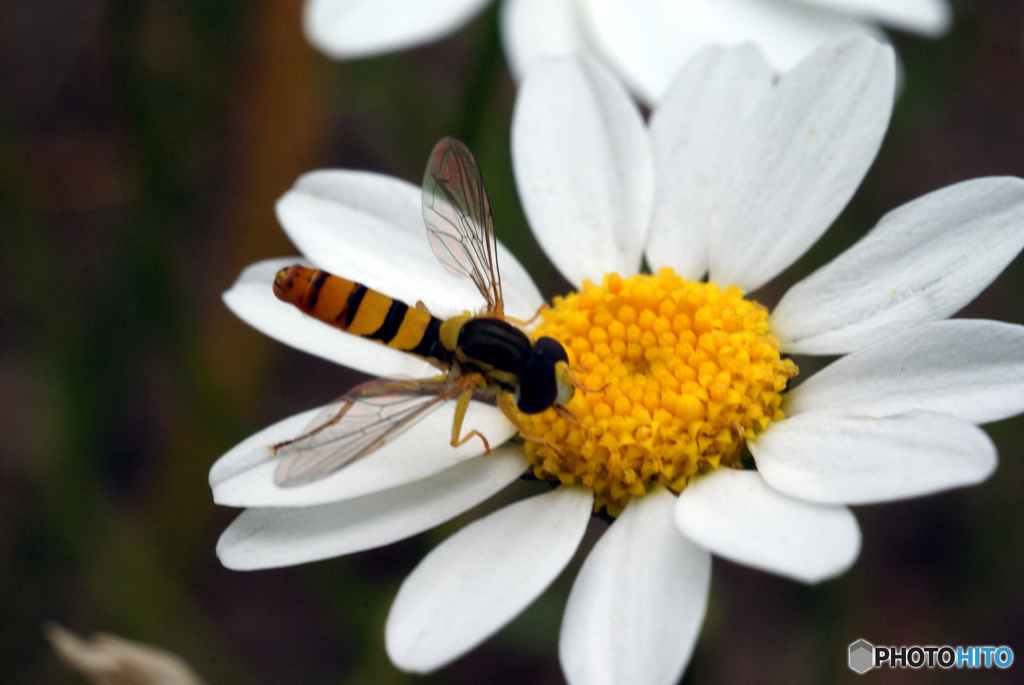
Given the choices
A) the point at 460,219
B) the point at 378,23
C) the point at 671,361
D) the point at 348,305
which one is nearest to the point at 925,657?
the point at 671,361

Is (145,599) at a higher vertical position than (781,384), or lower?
lower

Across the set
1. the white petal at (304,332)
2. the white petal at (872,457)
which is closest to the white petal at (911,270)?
the white petal at (872,457)

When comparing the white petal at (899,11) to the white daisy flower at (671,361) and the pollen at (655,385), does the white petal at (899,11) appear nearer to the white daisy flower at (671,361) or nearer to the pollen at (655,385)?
the white daisy flower at (671,361)

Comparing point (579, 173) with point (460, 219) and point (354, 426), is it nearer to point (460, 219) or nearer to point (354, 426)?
point (460, 219)

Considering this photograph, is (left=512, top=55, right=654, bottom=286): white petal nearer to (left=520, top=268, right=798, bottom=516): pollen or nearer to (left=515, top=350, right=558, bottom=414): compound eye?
(left=520, top=268, right=798, bottom=516): pollen

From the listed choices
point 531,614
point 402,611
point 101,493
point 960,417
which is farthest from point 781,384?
point 101,493

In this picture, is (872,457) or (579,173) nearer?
(872,457)

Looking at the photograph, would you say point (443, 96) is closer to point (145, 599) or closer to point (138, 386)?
point (138, 386)
